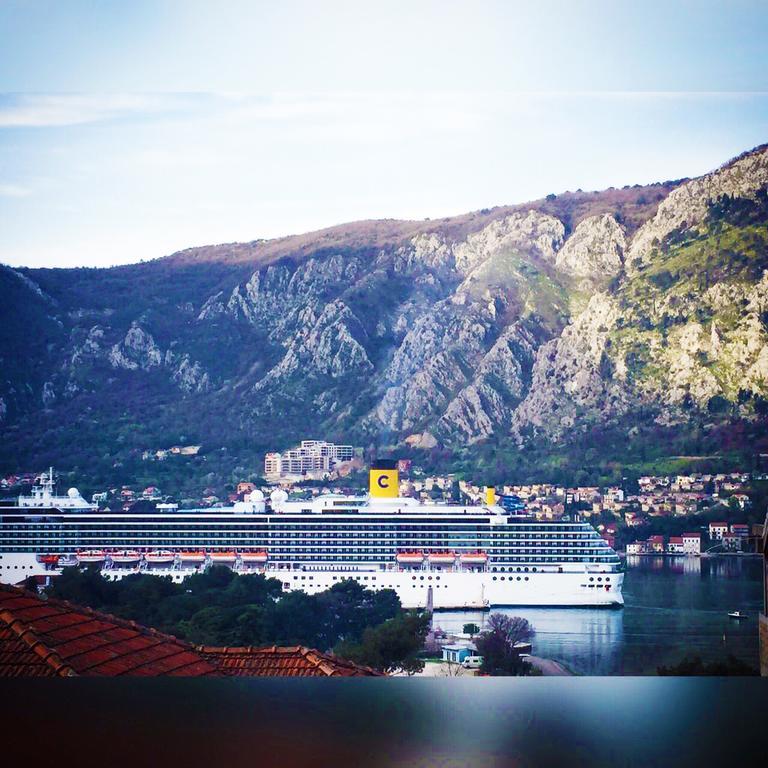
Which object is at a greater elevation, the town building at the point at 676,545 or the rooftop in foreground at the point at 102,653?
the town building at the point at 676,545

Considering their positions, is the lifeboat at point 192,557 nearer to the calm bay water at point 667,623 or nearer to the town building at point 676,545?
the calm bay water at point 667,623

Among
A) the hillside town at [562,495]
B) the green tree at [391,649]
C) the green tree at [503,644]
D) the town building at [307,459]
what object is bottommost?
the green tree at [503,644]

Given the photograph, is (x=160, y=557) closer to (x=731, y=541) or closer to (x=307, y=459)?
(x=307, y=459)

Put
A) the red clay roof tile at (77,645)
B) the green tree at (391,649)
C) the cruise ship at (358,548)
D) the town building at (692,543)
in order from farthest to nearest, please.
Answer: the cruise ship at (358,548)
the town building at (692,543)
the green tree at (391,649)
the red clay roof tile at (77,645)

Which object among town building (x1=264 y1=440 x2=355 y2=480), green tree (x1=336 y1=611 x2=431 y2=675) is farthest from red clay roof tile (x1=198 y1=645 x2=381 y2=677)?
town building (x1=264 y1=440 x2=355 y2=480)

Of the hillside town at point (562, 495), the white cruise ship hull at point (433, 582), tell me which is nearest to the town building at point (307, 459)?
the hillside town at point (562, 495)

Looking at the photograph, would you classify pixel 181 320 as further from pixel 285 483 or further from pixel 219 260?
pixel 285 483

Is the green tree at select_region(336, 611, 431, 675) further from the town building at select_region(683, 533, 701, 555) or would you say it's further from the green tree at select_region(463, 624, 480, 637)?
the town building at select_region(683, 533, 701, 555)

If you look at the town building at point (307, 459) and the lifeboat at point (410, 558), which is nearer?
the town building at point (307, 459)

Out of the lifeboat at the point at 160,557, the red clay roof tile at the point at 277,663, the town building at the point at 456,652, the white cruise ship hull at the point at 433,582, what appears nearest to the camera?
the red clay roof tile at the point at 277,663
